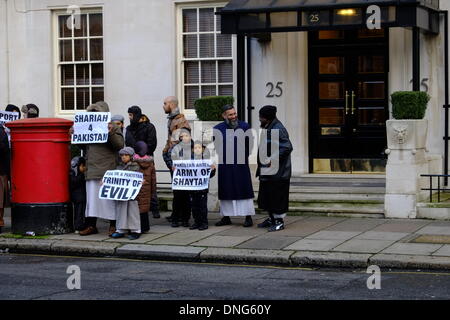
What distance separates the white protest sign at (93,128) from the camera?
13.4 meters

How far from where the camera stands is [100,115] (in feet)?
44.2

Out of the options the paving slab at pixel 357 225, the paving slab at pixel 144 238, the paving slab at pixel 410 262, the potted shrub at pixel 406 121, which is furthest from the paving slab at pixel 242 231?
the potted shrub at pixel 406 121

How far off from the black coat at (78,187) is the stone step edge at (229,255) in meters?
0.88

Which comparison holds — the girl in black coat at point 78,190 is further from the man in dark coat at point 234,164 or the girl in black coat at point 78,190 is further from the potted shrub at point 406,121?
the potted shrub at point 406,121

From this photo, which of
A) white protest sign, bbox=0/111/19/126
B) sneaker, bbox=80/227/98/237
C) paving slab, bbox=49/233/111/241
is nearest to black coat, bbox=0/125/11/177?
white protest sign, bbox=0/111/19/126

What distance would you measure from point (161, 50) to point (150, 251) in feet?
22.8

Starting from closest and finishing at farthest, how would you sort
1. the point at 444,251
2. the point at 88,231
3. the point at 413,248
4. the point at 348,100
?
the point at 444,251
the point at 413,248
the point at 88,231
the point at 348,100

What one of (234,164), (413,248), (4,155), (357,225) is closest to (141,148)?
(234,164)

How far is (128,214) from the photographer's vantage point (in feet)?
43.2

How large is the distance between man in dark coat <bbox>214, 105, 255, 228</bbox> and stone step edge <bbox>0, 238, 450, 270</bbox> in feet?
5.84

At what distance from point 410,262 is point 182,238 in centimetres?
348

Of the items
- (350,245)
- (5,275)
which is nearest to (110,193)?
(5,275)

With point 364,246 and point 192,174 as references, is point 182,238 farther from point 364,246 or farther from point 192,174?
point 364,246

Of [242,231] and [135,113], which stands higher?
[135,113]
